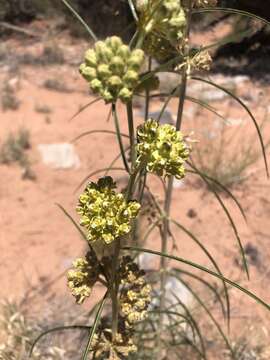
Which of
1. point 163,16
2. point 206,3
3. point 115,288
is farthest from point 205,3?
point 115,288

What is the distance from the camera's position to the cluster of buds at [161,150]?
77 cm

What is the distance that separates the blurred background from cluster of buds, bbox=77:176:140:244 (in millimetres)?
448

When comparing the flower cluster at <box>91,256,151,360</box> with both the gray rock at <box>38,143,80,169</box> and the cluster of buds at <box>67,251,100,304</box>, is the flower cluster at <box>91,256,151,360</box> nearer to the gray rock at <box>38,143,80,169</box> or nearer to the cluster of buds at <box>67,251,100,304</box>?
the cluster of buds at <box>67,251,100,304</box>

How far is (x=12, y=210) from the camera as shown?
292cm

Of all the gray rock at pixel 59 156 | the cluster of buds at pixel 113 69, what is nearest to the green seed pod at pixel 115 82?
the cluster of buds at pixel 113 69

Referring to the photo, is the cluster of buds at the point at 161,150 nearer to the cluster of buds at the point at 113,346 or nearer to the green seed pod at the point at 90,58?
the green seed pod at the point at 90,58

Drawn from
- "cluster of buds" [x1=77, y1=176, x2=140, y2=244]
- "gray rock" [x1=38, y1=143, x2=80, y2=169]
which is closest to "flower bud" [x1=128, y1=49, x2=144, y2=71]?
"cluster of buds" [x1=77, y1=176, x2=140, y2=244]

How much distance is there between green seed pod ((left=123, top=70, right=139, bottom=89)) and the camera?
668 millimetres

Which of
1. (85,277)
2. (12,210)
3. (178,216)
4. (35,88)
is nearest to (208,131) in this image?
(178,216)

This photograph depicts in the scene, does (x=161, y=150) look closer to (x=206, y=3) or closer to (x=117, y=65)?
(x=117, y=65)

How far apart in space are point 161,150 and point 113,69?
0.52 ft

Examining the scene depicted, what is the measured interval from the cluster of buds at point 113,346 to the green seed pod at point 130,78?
594 millimetres

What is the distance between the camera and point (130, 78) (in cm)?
67

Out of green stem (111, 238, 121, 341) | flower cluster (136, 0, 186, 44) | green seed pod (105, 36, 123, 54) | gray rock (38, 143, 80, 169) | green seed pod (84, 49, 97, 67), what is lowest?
green stem (111, 238, 121, 341)
